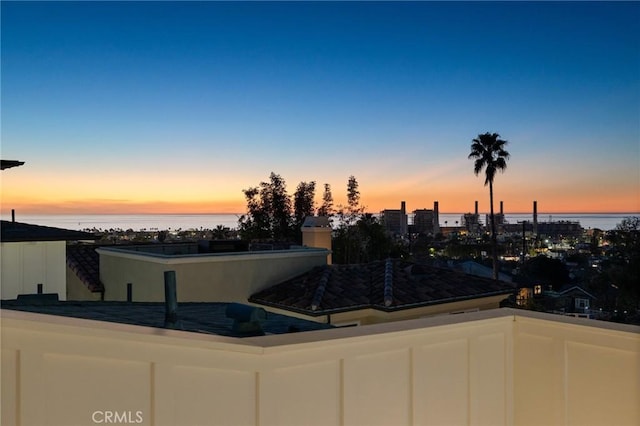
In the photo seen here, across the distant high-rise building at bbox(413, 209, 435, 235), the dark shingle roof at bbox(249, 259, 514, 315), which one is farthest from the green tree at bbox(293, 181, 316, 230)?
the distant high-rise building at bbox(413, 209, 435, 235)

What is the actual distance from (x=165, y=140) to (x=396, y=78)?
9.71 meters

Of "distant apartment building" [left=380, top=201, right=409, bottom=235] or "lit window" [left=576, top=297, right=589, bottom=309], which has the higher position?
"distant apartment building" [left=380, top=201, right=409, bottom=235]

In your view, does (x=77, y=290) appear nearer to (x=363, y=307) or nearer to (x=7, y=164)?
(x=7, y=164)

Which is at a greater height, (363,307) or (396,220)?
(396,220)

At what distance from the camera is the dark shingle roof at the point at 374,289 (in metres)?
8.38

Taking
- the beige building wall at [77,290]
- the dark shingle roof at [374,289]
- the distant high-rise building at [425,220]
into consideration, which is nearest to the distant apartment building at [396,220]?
the distant high-rise building at [425,220]

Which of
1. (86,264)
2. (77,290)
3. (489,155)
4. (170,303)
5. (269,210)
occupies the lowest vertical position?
(77,290)

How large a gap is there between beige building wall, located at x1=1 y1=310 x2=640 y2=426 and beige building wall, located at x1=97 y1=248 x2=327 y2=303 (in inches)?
300

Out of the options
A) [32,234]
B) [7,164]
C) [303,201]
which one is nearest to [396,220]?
[303,201]

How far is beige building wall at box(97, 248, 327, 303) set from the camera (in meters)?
8.91

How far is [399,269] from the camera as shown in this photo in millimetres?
10609

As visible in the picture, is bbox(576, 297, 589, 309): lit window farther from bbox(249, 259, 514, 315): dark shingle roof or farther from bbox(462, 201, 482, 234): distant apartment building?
bbox(462, 201, 482, 234): distant apartment building

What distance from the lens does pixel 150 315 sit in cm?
392

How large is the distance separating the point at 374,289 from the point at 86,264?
8089 mm
